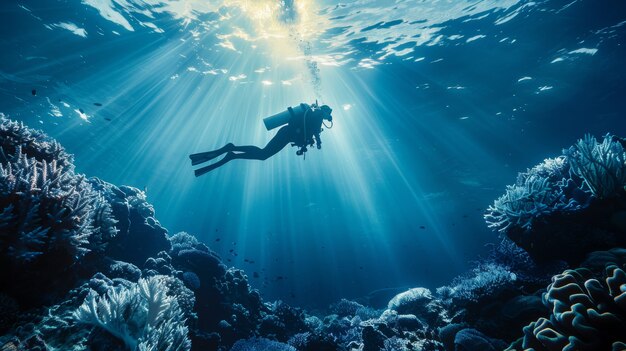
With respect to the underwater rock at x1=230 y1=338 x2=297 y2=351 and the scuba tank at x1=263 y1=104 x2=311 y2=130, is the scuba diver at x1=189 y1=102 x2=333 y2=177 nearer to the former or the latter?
the scuba tank at x1=263 y1=104 x2=311 y2=130

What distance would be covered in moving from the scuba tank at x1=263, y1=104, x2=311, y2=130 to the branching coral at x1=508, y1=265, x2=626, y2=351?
7015 millimetres

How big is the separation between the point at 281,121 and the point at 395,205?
48174 millimetres

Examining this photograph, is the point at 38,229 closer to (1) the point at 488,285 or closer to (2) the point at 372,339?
(2) the point at 372,339

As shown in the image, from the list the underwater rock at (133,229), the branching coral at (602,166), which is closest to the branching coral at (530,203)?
the branching coral at (602,166)

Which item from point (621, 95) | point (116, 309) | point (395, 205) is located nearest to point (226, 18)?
point (116, 309)

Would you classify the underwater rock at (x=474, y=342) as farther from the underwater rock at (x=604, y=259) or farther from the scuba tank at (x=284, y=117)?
the scuba tank at (x=284, y=117)

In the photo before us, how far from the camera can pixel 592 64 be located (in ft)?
51.4

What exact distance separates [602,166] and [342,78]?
1481 centimetres

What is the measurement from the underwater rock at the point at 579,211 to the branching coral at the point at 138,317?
24.2ft

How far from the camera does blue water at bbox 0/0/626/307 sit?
14.1 m

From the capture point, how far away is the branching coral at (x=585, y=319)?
3178 mm

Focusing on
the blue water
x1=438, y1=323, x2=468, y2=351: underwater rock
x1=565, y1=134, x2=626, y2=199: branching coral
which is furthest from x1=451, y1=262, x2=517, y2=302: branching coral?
the blue water

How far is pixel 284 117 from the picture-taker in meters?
8.76

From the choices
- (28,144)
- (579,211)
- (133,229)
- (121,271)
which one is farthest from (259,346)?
(579,211)
